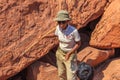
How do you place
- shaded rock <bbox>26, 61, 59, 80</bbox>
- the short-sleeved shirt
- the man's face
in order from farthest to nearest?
shaded rock <bbox>26, 61, 59, 80</bbox> → the short-sleeved shirt → the man's face

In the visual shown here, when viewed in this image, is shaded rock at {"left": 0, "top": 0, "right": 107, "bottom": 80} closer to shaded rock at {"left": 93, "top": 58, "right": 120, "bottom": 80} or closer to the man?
the man

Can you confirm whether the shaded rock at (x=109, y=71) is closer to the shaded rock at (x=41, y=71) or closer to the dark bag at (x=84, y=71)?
the dark bag at (x=84, y=71)

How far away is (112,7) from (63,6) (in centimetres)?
87

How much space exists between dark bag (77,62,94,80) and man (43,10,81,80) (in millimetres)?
402

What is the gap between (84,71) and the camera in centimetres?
531

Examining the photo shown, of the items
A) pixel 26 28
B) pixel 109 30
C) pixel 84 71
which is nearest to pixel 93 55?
pixel 84 71

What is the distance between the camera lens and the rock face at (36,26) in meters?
5.09

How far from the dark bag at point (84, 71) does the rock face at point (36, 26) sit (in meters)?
0.44

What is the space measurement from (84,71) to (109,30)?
0.82 metres

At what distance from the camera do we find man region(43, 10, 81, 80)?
4525 mm

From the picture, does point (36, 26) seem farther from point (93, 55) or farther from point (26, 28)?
point (93, 55)

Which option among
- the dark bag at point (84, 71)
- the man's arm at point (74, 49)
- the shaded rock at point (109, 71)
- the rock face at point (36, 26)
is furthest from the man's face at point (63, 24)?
the shaded rock at point (109, 71)

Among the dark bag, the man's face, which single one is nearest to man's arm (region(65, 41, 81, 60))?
the man's face

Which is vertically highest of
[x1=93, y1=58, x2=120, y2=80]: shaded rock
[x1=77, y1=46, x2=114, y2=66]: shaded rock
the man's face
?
the man's face
